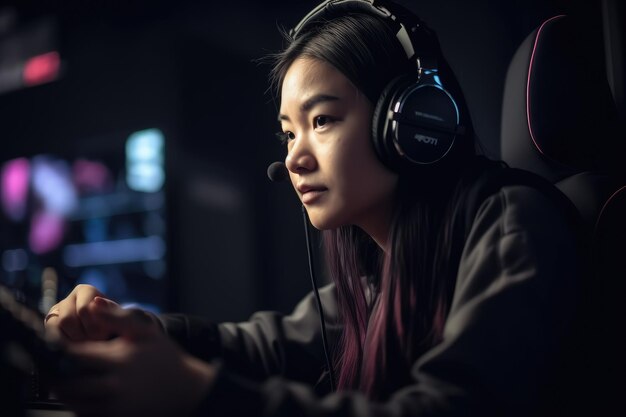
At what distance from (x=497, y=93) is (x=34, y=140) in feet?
7.36

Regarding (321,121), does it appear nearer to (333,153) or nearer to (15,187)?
(333,153)

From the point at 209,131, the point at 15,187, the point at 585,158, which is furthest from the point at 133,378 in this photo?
the point at 15,187

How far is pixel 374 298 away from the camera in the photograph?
3.08 feet

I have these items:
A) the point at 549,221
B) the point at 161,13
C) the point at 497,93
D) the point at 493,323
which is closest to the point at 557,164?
the point at 549,221

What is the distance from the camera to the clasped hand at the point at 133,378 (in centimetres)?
46

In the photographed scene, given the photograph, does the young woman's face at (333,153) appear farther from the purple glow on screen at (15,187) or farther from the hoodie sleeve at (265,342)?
the purple glow on screen at (15,187)

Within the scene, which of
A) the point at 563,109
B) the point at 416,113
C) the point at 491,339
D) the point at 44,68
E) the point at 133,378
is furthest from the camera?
the point at 44,68

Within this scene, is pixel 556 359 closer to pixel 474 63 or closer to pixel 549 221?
pixel 549 221

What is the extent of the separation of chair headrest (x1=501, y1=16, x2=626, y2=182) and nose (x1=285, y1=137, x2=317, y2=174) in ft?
1.03

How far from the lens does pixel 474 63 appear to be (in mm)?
1676

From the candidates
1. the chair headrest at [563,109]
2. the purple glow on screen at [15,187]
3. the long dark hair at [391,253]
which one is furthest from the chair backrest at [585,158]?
the purple glow on screen at [15,187]

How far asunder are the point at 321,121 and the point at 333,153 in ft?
0.19

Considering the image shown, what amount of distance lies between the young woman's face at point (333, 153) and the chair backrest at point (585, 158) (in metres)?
0.24

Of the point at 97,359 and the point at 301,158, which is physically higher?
the point at 301,158
